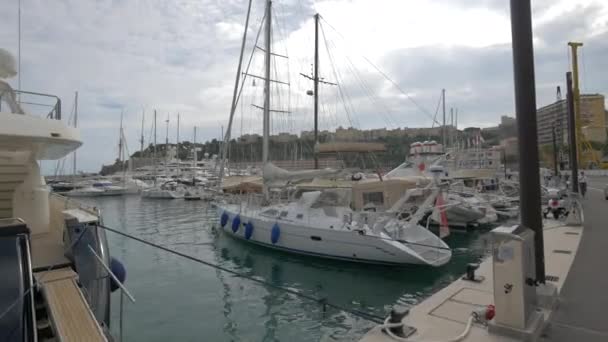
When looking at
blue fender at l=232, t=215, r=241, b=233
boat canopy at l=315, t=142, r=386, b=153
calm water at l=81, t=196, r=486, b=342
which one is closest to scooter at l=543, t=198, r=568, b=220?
calm water at l=81, t=196, r=486, b=342

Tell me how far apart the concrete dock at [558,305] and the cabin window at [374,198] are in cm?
949

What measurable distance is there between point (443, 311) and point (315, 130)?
63.3 ft

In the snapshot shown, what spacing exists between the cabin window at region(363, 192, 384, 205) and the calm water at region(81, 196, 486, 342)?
396 centimetres

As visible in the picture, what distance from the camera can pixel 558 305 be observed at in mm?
5199

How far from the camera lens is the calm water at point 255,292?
7.80 metres

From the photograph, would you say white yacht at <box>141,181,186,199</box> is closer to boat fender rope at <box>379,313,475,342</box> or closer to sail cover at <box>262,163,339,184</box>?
sail cover at <box>262,163,339,184</box>

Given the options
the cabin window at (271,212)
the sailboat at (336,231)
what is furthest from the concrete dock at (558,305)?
the cabin window at (271,212)

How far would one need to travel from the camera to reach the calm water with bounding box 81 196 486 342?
780 centimetres

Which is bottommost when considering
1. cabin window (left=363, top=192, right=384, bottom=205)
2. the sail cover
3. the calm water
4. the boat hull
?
the calm water

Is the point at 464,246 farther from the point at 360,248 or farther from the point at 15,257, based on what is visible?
the point at 15,257

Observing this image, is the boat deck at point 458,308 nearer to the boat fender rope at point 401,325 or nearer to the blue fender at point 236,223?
the boat fender rope at point 401,325

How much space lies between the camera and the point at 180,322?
8203 millimetres

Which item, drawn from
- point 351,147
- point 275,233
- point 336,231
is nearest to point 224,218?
point 275,233

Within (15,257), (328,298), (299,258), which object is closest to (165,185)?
(299,258)
